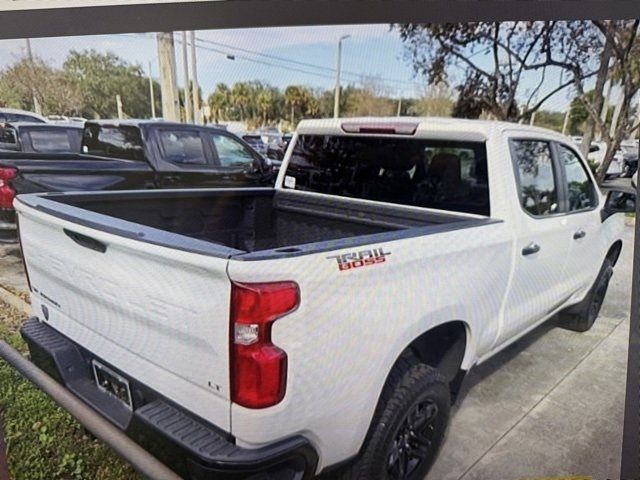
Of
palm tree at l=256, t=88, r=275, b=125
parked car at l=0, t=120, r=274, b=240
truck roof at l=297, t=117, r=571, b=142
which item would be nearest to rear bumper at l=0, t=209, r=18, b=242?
parked car at l=0, t=120, r=274, b=240

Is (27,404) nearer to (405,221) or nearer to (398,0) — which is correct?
(405,221)

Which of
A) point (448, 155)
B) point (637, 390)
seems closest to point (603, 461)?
point (637, 390)

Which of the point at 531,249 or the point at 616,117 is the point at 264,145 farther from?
the point at 616,117

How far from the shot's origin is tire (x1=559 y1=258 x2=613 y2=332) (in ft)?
6.17

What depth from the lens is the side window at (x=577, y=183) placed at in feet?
6.04

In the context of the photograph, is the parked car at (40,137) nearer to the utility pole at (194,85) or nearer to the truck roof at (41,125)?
the truck roof at (41,125)

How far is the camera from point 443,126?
1693 millimetres

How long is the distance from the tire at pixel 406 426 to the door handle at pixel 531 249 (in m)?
0.63

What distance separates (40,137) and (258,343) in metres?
1.51

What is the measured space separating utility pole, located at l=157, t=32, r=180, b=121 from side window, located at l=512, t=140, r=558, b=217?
4.57 feet

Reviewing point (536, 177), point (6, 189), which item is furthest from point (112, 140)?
point (536, 177)

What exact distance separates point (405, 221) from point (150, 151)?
4.09ft

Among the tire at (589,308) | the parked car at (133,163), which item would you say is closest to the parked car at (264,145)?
the parked car at (133,163)

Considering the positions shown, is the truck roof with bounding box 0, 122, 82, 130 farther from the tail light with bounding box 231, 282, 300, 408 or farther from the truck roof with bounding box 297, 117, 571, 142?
the tail light with bounding box 231, 282, 300, 408
